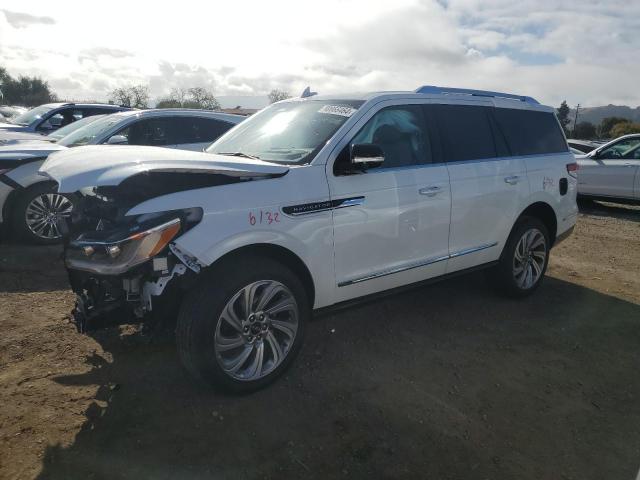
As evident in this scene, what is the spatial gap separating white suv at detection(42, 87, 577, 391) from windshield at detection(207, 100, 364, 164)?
0.02 meters

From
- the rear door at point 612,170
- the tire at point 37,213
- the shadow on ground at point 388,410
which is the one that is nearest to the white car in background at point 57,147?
the tire at point 37,213

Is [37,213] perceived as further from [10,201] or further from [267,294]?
[267,294]

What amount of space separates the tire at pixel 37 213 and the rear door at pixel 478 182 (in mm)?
4731

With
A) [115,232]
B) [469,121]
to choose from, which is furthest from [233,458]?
[469,121]

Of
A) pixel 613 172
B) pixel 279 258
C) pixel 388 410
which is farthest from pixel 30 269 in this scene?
pixel 613 172

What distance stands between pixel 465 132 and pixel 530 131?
1099 mm

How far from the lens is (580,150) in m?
12.6

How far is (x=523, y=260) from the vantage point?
200 inches

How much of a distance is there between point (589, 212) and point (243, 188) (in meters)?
9.83

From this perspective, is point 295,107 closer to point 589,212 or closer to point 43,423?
point 43,423

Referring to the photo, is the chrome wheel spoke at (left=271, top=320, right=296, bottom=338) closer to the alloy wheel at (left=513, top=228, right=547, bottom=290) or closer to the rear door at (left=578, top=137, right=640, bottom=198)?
the alloy wheel at (left=513, top=228, right=547, bottom=290)

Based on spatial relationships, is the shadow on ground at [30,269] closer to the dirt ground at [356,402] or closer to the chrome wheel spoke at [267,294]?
the dirt ground at [356,402]

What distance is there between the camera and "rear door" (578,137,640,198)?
32.8ft

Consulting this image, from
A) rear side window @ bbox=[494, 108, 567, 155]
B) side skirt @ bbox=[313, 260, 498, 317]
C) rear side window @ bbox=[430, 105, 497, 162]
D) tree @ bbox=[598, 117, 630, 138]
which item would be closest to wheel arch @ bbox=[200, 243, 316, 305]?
side skirt @ bbox=[313, 260, 498, 317]
